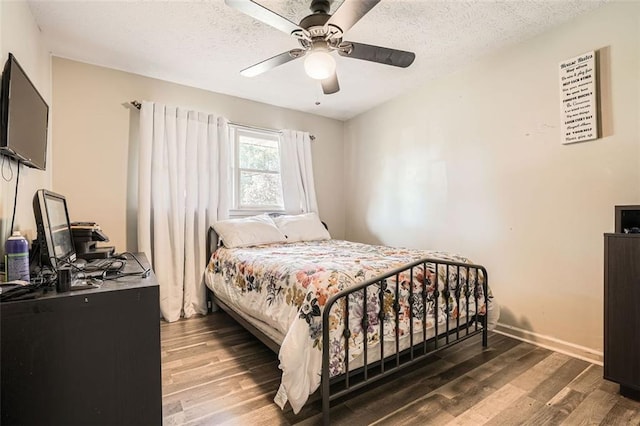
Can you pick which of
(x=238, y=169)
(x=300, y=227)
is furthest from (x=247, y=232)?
(x=238, y=169)

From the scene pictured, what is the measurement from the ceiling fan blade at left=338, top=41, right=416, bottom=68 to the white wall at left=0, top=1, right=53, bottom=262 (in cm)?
184

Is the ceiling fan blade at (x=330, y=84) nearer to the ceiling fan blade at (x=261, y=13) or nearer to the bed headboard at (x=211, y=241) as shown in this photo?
the ceiling fan blade at (x=261, y=13)

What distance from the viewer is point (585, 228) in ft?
7.16

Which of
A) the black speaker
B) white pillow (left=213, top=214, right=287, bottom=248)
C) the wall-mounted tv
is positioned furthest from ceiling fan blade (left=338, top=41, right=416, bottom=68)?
white pillow (left=213, top=214, right=287, bottom=248)

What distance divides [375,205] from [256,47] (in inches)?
91.4

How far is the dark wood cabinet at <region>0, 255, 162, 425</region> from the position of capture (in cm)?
94

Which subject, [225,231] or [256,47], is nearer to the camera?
[256,47]

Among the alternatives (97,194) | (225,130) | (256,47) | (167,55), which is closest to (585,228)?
(256,47)

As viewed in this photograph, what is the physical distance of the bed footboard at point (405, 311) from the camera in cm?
155

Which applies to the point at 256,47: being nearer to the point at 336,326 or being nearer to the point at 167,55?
the point at 167,55

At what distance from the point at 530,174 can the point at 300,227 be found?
2241 millimetres

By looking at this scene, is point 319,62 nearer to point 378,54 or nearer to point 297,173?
point 378,54

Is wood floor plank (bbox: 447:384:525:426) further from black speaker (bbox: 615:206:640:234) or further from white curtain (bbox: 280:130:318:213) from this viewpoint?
white curtain (bbox: 280:130:318:213)

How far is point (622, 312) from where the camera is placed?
5.57 feet
